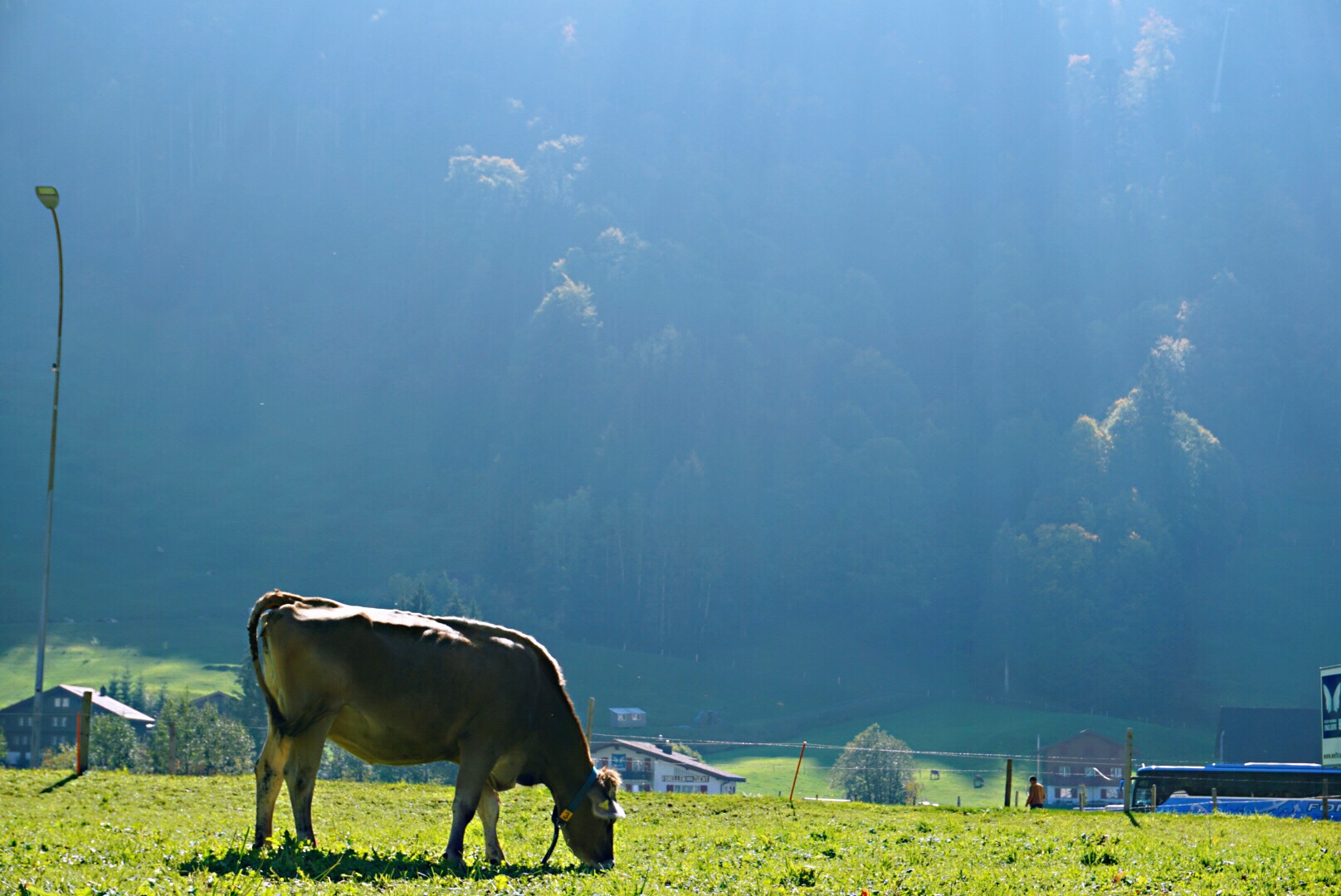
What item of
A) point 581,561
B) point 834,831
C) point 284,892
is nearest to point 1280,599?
point 581,561

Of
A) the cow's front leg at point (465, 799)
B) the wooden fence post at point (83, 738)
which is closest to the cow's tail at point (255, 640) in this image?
the cow's front leg at point (465, 799)

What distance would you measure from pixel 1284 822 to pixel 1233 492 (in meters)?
172

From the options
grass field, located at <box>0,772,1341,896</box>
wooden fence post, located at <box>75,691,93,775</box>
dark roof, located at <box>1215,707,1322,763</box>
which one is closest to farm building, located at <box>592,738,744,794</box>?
dark roof, located at <box>1215,707,1322,763</box>

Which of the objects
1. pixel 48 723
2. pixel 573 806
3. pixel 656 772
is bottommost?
pixel 48 723

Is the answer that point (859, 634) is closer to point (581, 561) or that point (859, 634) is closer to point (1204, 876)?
point (581, 561)

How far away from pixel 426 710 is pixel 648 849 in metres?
5.24

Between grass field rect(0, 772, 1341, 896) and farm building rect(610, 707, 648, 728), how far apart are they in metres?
109

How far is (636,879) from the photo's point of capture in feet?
39.6

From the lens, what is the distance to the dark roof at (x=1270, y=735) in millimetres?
93312

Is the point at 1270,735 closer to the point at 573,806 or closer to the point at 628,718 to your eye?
the point at 628,718

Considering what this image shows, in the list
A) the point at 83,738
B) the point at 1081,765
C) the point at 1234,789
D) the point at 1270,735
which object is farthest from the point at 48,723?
the point at 1270,735

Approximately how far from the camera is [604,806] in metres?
13.7

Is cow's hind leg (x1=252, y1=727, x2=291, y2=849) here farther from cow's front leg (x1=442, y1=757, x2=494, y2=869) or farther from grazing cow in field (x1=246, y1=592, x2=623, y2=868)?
cow's front leg (x1=442, y1=757, x2=494, y2=869)

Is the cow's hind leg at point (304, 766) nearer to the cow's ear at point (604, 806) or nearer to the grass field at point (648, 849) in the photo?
the grass field at point (648, 849)
